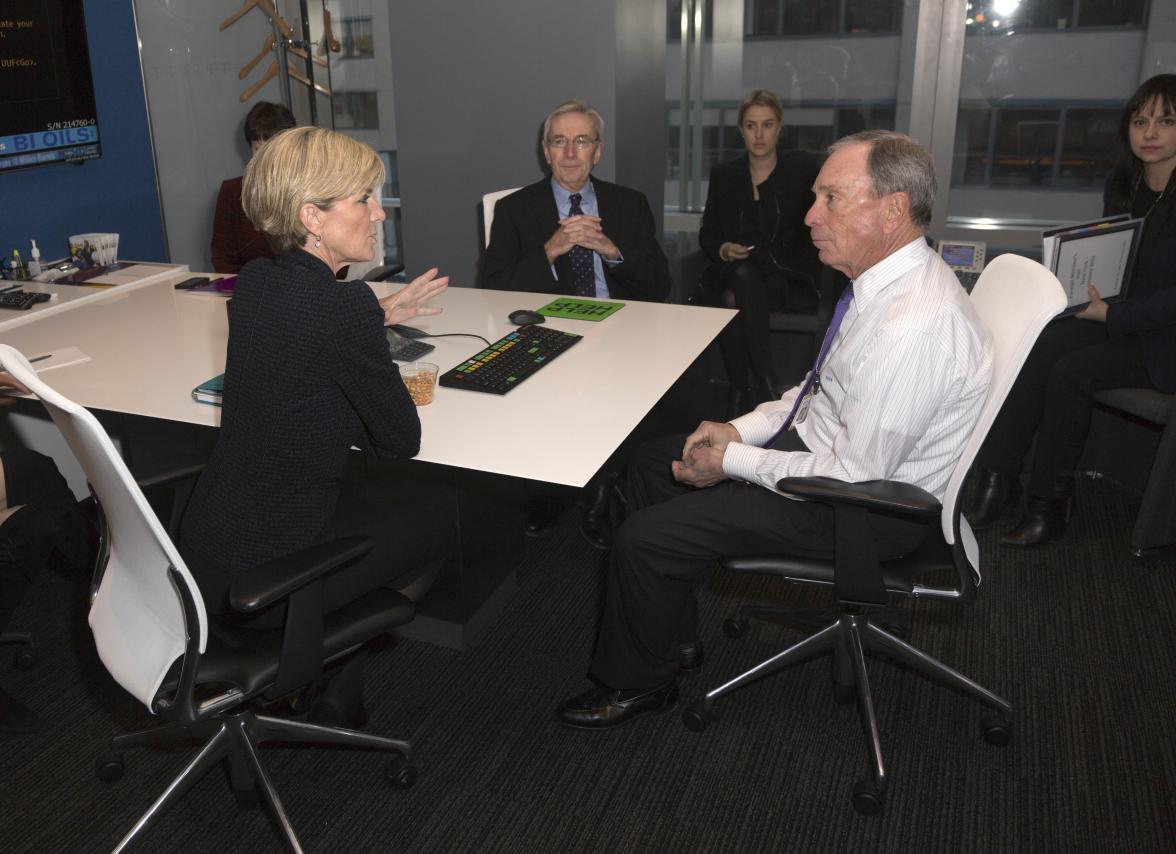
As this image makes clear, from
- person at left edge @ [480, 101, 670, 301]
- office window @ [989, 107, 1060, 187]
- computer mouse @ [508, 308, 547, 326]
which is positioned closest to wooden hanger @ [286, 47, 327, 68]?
person at left edge @ [480, 101, 670, 301]

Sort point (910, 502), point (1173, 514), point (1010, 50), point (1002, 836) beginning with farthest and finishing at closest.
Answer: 1. point (1010, 50)
2. point (1173, 514)
3. point (1002, 836)
4. point (910, 502)

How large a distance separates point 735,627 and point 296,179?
1614 mm

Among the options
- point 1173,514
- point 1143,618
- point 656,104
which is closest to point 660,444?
point 1143,618

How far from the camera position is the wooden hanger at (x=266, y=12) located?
4.48m

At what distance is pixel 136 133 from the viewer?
4043mm

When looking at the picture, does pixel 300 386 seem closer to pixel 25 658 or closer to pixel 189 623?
pixel 189 623

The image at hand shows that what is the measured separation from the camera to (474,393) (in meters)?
2.27

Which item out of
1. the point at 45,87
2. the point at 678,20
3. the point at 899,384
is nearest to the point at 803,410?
the point at 899,384

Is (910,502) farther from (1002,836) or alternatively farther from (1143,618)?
(1143,618)

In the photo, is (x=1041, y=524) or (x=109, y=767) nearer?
(x=109, y=767)

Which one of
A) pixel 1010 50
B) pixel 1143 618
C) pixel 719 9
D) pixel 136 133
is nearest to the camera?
pixel 1143 618

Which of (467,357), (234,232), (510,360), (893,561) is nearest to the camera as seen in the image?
(893,561)

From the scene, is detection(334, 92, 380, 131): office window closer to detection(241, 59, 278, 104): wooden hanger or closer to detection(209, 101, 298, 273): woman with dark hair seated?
detection(241, 59, 278, 104): wooden hanger

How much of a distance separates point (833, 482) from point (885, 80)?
11.7 ft
